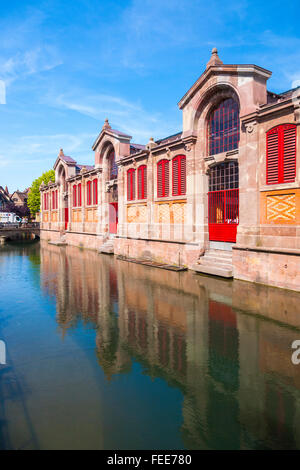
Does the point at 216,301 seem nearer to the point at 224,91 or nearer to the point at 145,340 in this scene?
the point at 145,340

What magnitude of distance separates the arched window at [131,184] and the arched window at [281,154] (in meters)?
14.0

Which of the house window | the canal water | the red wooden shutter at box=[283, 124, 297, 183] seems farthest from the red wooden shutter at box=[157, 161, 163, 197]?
the house window

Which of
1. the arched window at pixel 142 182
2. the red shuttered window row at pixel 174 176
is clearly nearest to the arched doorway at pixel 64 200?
the arched window at pixel 142 182

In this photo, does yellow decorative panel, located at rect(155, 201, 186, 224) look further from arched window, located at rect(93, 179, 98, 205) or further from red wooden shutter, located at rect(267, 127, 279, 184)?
arched window, located at rect(93, 179, 98, 205)

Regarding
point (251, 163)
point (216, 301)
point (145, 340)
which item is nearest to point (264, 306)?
point (216, 301)

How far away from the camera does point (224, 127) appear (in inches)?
730

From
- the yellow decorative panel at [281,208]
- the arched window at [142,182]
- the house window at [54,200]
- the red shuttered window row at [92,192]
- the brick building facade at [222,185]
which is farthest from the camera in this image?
the house window at [54,200]

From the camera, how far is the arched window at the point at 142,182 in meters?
25.1

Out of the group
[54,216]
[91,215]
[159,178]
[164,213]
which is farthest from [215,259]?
[54,216]

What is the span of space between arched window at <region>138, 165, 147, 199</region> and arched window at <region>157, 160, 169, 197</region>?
6.35ft

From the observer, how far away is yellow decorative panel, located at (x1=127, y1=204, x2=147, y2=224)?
997 inches

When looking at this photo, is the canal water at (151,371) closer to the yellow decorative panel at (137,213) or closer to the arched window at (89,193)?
the yellow decorative panel at (137,213)

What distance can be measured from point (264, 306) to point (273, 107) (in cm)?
958

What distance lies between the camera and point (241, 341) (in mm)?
8547
